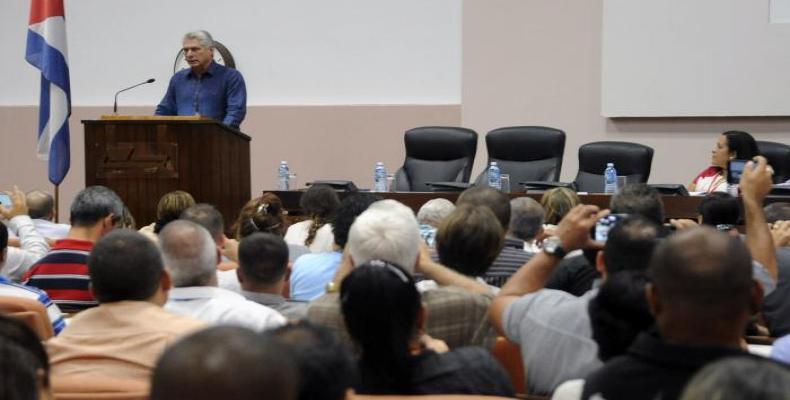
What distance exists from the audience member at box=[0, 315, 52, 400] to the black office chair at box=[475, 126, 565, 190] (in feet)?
19.2

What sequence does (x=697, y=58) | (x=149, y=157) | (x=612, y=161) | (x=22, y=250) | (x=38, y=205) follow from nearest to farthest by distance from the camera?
(x=22, y=250), (x=38, y=205), (x=149, y=157), (x=612, y=161), (x=697, y=58)

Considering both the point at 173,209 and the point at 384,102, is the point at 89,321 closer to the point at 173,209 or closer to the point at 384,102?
the point at 173,209

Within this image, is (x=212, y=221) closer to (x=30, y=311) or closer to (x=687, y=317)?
(x=30, y=311)

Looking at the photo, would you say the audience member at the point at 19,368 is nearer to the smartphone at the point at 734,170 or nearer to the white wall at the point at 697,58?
the smartphone at the point at 734,170

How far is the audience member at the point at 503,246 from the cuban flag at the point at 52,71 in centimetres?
432

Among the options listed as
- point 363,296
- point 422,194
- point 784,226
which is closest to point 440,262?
point 363,296

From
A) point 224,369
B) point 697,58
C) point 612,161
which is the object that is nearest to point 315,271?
point 224,369

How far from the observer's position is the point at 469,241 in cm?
309

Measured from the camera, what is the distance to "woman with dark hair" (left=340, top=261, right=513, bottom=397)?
2.13 m

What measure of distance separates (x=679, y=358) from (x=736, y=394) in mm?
546

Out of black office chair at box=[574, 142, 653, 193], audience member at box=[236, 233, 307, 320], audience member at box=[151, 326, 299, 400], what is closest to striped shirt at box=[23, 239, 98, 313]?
audience member at box=[236, 233, 307, 320]

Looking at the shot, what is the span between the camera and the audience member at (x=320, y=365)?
1.50 m

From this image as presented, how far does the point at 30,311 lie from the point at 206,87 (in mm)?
4477

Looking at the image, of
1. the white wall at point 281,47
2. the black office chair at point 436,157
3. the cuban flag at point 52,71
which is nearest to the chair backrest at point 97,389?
the black office chair at point 436,157
